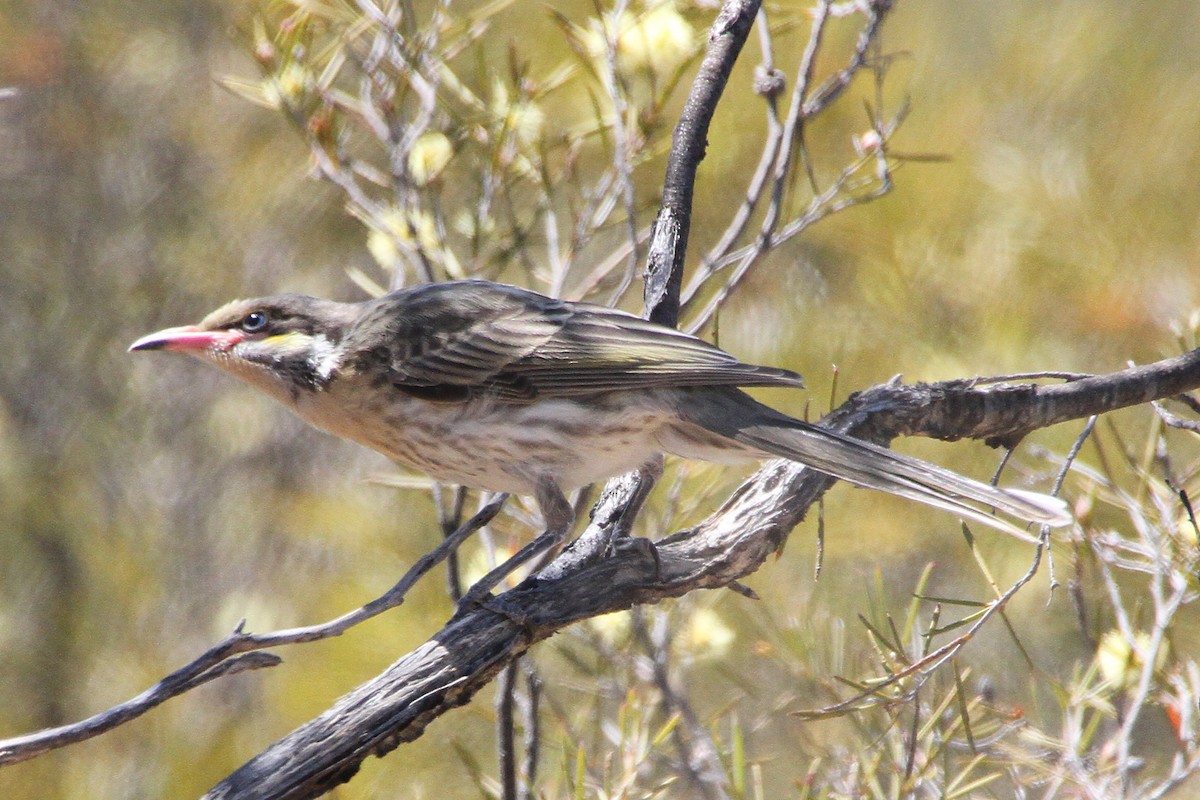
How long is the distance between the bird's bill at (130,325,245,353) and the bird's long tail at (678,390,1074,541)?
1389mm

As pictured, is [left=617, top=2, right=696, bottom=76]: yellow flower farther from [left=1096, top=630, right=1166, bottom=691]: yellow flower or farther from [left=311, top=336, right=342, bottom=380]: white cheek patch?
[left=1096, top=630, right=1166, bottom=691]: yellow flower

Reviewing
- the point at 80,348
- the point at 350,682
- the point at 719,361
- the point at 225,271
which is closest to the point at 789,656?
the point at 719,361

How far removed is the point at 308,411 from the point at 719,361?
45.3 inches

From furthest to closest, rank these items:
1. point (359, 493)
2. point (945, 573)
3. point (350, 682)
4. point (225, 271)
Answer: point (225, 271), point (359, 493), point (945, 573), point (350, 682)

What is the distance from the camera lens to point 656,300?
10.4ft

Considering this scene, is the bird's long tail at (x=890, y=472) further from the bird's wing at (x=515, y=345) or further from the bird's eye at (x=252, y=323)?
the bird's eye at (x=252, y=323)

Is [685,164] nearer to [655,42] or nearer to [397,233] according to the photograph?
[655,42]

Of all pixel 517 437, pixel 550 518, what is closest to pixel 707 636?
pixel 550 518

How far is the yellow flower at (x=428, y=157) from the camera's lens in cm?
365

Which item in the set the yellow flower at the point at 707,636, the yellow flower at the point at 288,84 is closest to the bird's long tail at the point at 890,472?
the yellow flower at the point at 707,636

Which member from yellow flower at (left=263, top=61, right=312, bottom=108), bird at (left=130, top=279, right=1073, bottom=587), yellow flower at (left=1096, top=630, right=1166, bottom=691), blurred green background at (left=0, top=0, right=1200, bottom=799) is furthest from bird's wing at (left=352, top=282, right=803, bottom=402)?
yellow flower at (left=1096, top=630, right=1166, bottom=691)

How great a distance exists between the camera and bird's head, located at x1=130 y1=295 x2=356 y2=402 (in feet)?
10.8

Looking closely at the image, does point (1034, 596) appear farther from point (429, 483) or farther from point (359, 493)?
point (359, 493)

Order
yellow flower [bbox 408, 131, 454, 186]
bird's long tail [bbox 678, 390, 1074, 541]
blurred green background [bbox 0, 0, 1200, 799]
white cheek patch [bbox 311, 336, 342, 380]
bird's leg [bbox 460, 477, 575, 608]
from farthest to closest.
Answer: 1. blurred green background [bbox 0, 0, 1200, 799]
2. yellow flower [bbox 408, 131, 454, 186]
3. white cheek patch [bbox 311, 336, 342, 380]
4. bird's leg [bbox 460, 477, 575, 608]
5. bird's long tail [bbox 678, 390, 1074, 541]
